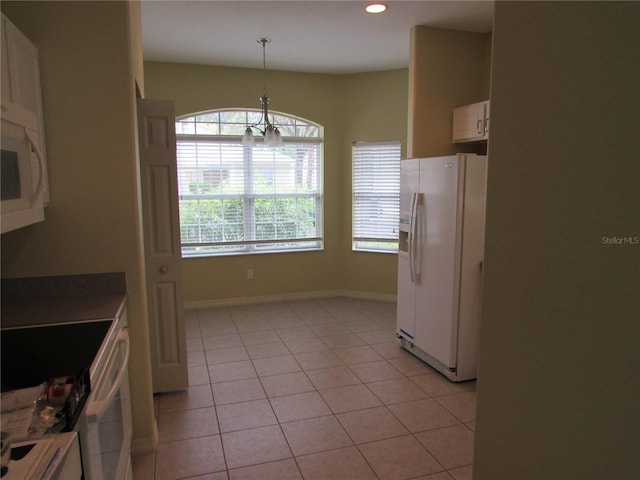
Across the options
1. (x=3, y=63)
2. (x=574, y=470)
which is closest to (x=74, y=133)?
(x=3, y=63)

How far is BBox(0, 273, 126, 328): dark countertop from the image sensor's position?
6.24 ft

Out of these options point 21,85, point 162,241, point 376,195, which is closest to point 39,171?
point 21,85

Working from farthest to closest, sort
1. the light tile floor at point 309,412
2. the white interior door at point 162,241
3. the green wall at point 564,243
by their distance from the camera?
the white interior door at point 162,241, the light tile floor at point 309,412, the green wall at point 564,243

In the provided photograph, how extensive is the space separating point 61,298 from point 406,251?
263 cm

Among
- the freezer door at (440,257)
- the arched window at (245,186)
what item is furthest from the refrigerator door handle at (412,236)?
the arched window at (245,186)

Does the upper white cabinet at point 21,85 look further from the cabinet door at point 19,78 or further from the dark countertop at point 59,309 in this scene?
the dark countertop at point 59,309

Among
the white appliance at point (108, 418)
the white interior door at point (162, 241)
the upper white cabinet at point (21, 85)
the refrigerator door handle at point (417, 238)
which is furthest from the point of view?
the refrigerator door handle at point (417, 238)

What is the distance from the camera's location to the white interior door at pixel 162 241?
115 inches

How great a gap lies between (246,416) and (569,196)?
2.64m

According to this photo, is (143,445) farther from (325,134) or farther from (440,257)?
(325,134)

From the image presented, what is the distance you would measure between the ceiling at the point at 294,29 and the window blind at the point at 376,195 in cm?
104

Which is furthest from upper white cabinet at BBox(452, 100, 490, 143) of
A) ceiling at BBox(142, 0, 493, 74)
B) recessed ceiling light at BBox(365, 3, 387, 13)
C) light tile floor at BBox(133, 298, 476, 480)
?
light tile floor at BBox(133, 298, 476, 480)

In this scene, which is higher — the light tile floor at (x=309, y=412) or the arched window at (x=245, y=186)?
the arched window at (x=245, y=186)

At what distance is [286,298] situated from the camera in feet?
18.7
